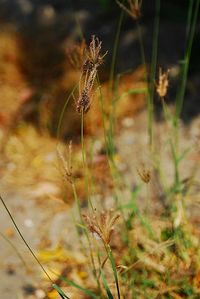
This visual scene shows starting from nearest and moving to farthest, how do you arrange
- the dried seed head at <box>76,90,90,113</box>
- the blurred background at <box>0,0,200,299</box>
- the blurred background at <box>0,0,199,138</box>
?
the dried seed head at <box>76,90,90,113</box>, the blurred background at <box>0,0,200,299</box>, the blurred background at <box>0,0,199,138</box>

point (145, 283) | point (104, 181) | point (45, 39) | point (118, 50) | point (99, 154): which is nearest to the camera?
point (145, 283)

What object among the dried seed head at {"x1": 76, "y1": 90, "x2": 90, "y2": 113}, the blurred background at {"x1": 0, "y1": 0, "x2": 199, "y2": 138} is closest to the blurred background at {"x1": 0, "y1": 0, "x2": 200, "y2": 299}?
the blurred background at {"x1": 0, "y1": 0, "x2": 199, "y2": 138}

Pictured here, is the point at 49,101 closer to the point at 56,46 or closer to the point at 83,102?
the point at 56,46

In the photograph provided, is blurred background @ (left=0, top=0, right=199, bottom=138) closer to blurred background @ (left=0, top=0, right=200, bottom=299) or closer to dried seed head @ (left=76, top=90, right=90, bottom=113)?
blurred background @ (left=0, top=0, right=200, bottom=299)

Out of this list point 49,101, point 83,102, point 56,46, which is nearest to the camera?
point 83,102

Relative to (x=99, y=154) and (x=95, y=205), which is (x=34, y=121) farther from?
(x=95, y=205)

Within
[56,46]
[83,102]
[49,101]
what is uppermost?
[56,46]

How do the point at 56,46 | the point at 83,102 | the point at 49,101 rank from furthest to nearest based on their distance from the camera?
the point at 56,46
the point at 49,101
the point at 83,102

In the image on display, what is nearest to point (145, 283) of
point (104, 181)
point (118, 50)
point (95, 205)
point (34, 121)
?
point (95, 205)

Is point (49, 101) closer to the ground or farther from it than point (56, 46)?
closer to the ground

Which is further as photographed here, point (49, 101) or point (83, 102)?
point (49, 101)

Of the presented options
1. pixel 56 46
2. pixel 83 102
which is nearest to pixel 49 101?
pixel 56 46
